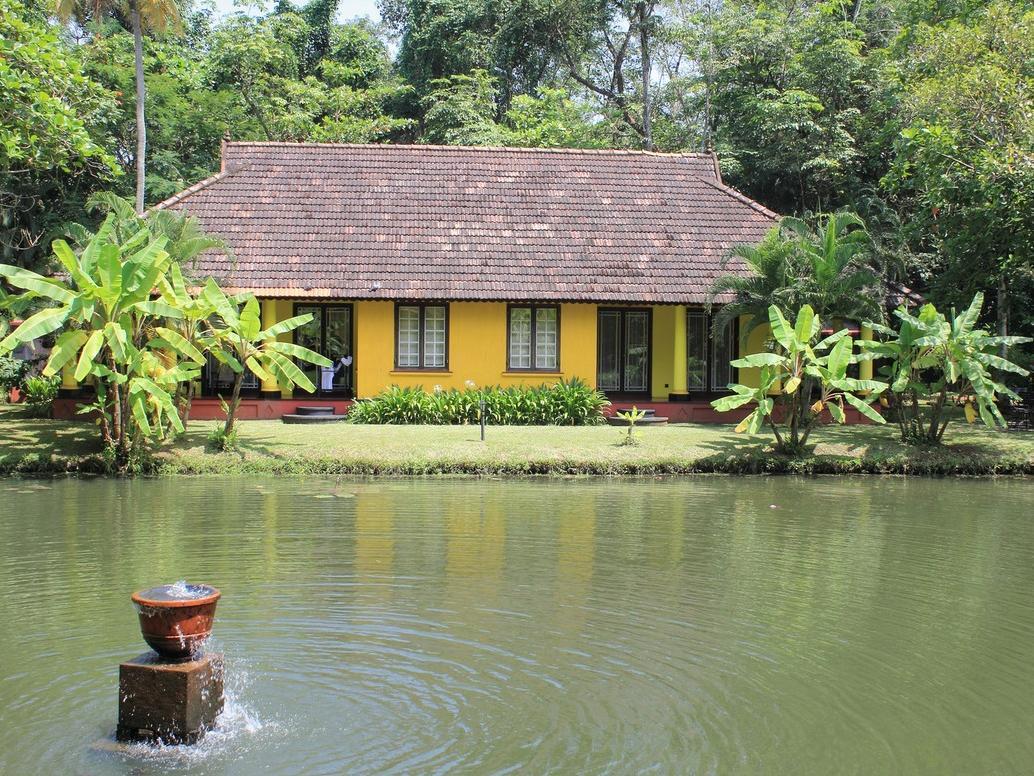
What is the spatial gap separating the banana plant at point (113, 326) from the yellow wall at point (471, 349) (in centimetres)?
564

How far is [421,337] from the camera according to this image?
76.4 ft

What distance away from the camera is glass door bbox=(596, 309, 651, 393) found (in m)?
24.5

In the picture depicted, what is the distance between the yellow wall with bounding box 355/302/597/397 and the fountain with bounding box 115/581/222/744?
1676 centimetres

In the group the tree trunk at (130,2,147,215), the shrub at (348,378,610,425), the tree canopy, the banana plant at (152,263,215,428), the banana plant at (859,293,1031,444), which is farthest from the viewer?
the tree trunk at (130,2,147,215)

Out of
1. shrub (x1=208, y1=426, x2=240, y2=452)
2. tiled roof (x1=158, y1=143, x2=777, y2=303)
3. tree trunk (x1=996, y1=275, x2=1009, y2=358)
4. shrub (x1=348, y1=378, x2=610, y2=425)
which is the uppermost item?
tiled roof (x1=158, y1=143, x2=777, y2=303)

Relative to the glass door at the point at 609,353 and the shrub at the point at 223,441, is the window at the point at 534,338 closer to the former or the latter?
the glass door at the point at 609,353

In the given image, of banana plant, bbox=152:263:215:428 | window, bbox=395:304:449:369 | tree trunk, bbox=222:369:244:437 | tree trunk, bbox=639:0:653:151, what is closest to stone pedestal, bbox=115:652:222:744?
banana plant, bbox=152:263:215:428

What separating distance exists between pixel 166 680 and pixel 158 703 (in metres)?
0.15

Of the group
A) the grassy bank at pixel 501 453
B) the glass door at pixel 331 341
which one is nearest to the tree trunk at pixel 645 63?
the glass door at pixel 331 341

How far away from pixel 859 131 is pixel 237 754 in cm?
2844

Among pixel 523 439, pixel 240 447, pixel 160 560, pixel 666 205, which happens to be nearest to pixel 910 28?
pixel 666 205

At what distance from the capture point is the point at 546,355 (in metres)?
23.5

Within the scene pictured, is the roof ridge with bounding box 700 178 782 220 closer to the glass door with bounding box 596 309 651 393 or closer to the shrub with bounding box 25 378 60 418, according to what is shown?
the glass door with bounding box 596 309 651 393

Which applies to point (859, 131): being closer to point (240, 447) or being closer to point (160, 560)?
point (240, 447)
